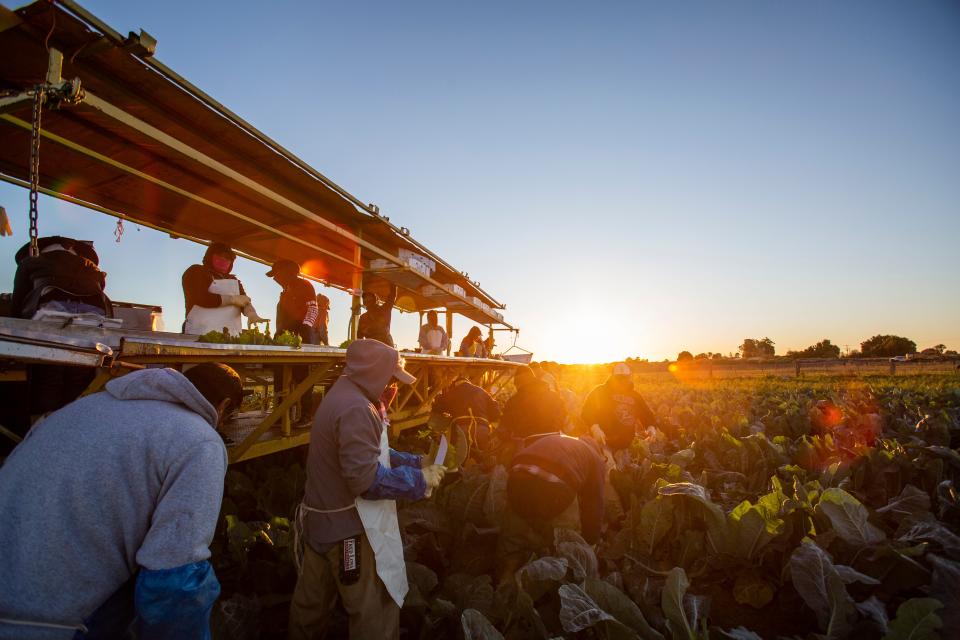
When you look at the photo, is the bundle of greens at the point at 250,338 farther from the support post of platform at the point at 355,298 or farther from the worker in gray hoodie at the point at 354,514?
the support post of platform at the point at 355,298

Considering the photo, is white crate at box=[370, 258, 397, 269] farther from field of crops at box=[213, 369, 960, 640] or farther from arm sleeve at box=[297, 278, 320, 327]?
field of crops at box=[213, 369, 960, 640]

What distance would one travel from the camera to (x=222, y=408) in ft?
6.57

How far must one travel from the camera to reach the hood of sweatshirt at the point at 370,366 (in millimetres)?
2793

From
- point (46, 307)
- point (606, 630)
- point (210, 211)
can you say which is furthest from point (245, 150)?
point (606, 630)

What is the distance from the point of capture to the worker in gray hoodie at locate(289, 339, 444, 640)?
2.61 meters

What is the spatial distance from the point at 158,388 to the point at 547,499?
8.58 feet

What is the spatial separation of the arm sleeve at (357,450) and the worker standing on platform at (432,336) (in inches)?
263

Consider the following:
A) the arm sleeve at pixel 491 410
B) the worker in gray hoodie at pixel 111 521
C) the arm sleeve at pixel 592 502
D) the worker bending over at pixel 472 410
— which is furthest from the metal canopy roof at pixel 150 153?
the arm sleeve at pixel 592 502

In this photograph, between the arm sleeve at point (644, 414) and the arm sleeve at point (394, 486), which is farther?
the arm sleeve at point (644, 414)

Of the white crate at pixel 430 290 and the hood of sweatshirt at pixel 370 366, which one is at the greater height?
the white crate at pixel 430 290

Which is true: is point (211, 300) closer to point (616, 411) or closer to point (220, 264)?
point (220, 264)

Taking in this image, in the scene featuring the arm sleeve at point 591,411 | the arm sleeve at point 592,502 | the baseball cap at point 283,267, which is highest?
the baseball cap at point 283,267

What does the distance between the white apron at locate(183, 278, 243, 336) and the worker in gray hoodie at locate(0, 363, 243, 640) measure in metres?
2.87

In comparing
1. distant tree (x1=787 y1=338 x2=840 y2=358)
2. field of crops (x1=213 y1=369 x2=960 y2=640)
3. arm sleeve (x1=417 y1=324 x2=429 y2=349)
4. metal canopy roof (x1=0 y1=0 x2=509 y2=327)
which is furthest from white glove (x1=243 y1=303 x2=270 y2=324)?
distant tree (x1=787 y1=338 x2=840 y2=358)
